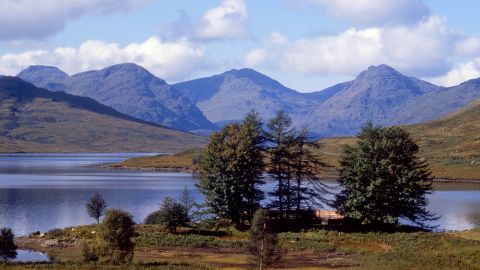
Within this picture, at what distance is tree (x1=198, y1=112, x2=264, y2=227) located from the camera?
90.9 metres

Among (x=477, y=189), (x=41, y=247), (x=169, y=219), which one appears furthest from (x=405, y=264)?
(x=477, y=189)

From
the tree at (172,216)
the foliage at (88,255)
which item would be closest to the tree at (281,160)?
the tree at (172,216)

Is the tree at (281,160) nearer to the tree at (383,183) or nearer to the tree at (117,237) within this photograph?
the tree at (383,183)

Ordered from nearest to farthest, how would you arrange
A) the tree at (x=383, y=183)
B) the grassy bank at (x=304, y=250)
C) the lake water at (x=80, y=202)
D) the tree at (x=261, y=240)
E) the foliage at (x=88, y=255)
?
the tree at (x=261, y=240), the grassy bank at (x=304, y=250), the foliage at (x=88, y=255), the tree at (x=383, y=183), the lake water at (x=80, y=202)

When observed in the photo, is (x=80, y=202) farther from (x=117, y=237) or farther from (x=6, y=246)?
(x=117, y=237)

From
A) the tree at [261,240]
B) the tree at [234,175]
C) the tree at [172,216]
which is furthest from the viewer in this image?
the tree at [234,175]

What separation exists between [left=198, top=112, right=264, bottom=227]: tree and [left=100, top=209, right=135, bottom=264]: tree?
2450 cm

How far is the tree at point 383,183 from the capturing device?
3469 inches

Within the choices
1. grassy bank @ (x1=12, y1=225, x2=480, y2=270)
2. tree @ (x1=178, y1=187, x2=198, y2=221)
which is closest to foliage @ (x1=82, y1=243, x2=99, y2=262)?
grassy bank @ (x1=12, y1=225, x2=480, y2=270)

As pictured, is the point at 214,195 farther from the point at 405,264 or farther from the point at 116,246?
the point at 405,264

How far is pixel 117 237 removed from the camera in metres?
67.3

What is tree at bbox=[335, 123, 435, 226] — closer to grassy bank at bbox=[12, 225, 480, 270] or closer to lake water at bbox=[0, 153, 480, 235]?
grassy bank at bbox=[12, 225, 480, 270]

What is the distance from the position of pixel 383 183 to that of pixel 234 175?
2095 cm

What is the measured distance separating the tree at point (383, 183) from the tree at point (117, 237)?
3455 centimetres
